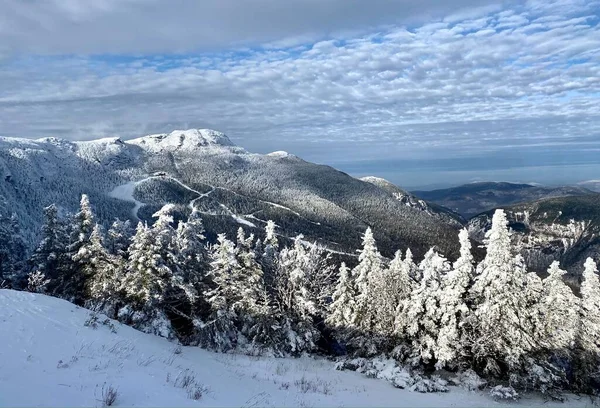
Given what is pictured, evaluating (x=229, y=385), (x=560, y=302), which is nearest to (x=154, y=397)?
(x=229, y=385)

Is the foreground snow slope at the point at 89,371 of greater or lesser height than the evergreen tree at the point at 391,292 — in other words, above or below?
above

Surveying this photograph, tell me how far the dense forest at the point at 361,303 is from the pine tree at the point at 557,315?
0.06 meters

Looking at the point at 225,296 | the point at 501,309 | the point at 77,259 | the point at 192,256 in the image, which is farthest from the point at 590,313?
the point at 77,259

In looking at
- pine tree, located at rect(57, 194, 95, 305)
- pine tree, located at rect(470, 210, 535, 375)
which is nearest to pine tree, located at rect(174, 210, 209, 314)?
pine tree, located at rect(57, 194, 95, 305)

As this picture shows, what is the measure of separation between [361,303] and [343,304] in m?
1.37

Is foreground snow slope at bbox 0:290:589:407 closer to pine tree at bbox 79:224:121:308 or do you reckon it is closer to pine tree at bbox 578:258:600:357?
pine tree at bbox 79:224:121:308

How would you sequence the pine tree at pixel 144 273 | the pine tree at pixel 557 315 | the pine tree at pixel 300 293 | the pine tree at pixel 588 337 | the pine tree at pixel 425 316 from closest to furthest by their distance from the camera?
the pine tree at pixel 557 315, the pine tree at pixel 588 337, the pine tree at pixel 425 316, the pine tree at pixel 144 273, the pine tree at pixel 300 293

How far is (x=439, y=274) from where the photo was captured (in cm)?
2595

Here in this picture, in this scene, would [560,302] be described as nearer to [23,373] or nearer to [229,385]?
[229,385]

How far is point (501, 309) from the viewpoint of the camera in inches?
910

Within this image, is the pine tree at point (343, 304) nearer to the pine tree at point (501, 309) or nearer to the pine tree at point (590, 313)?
the pine tree at point (501, 309)

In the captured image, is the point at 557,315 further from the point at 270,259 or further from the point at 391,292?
the point at 270,259

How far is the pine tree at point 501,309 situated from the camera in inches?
901

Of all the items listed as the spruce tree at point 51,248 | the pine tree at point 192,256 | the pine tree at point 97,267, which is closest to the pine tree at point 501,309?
the pine tree at point 192,256
